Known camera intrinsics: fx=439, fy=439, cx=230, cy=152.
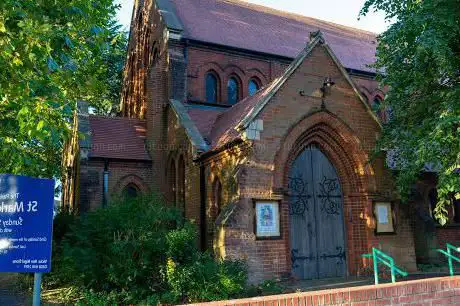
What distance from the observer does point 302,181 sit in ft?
43.0

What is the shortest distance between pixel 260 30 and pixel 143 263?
16.8 metres

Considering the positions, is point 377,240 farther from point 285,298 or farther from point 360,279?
point 285,298

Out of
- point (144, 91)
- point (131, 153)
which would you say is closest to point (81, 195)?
point (131, 153)

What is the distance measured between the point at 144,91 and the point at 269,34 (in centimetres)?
713

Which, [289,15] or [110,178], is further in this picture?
[289,15]

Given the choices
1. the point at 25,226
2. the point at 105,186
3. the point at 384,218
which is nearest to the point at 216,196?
the point at 384,218

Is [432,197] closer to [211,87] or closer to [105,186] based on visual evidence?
[211,87]

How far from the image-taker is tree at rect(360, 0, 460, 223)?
10711 mm

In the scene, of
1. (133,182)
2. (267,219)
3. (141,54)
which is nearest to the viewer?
(267,219)

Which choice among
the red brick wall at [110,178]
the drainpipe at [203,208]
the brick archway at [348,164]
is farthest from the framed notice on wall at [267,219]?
the red brick wall at [110,178]

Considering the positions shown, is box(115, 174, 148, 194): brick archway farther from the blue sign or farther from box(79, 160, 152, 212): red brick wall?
the blue sign

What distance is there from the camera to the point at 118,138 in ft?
63.3

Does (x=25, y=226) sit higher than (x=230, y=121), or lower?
lower

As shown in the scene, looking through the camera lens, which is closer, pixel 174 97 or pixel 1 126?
pixel 1 126
